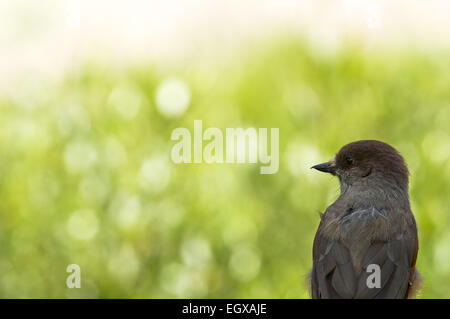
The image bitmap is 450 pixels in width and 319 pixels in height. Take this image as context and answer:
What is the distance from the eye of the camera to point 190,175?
5133mm

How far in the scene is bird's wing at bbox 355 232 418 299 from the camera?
3.08 meters

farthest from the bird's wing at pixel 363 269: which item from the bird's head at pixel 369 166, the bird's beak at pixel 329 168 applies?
the bird's beak at pixel 329 168

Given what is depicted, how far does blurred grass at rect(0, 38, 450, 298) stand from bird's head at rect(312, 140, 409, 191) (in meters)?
1.21

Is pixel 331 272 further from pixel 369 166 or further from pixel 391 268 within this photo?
pixel 369 166

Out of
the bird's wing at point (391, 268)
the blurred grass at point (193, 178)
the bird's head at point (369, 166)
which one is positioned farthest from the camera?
the blurred grass at point (193, 178)

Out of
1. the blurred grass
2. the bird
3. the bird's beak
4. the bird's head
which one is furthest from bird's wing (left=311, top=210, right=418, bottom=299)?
the blurred grass

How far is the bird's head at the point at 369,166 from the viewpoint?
366 cm

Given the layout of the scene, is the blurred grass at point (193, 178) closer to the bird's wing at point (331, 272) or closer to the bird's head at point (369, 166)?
the bird's head at point (369, 166)

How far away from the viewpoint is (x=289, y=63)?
5.66 metres

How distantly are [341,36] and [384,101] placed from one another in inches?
23.6

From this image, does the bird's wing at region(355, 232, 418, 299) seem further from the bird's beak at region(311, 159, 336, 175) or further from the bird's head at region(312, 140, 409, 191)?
the bird's beak at region(311, 159, 336, 175)

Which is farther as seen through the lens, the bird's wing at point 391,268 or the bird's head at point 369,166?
the bird's head at point 369,166
